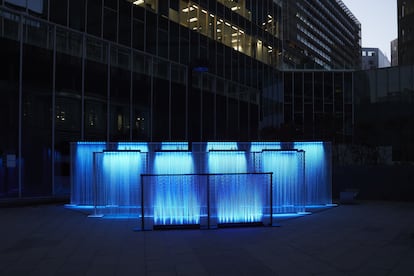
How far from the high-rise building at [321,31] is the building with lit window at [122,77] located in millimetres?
77394

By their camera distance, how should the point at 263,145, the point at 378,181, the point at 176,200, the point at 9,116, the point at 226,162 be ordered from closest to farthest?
the point at 176,200, the point at 226,162, the point at 263,145, the point at 9,116, the point at 378,181

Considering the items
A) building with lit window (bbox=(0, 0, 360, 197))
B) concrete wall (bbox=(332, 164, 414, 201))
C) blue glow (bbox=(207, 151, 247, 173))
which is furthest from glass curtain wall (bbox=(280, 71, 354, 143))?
blue glow (bbox=(207, 151, 247, 173))

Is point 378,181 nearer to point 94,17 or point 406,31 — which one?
point 94,17

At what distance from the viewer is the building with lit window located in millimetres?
20828

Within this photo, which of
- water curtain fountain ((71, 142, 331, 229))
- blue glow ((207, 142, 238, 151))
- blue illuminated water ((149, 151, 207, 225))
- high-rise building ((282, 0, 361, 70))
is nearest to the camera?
blue illuminated water ((149, 151, 207, 225))

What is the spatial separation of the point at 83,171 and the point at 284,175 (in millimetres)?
7873

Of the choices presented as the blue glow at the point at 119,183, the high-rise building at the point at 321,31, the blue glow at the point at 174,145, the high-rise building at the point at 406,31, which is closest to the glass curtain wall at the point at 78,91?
the blue glow at the point at 174,145

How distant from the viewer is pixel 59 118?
2266 cm

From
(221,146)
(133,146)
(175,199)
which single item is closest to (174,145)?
(133,146)

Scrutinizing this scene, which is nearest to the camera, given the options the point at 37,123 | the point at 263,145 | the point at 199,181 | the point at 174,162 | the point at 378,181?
the point at 199,181

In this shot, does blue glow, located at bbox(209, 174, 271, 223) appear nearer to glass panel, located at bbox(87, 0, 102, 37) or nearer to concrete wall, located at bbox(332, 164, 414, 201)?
concrete wall, located at bbox(332, 164, 414, 201)

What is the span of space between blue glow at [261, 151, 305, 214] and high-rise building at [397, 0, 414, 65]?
62.7m

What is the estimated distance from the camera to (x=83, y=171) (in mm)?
20031

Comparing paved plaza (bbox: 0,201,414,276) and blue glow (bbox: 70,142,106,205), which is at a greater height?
blue glow (bbox: 70,142,106,205)
